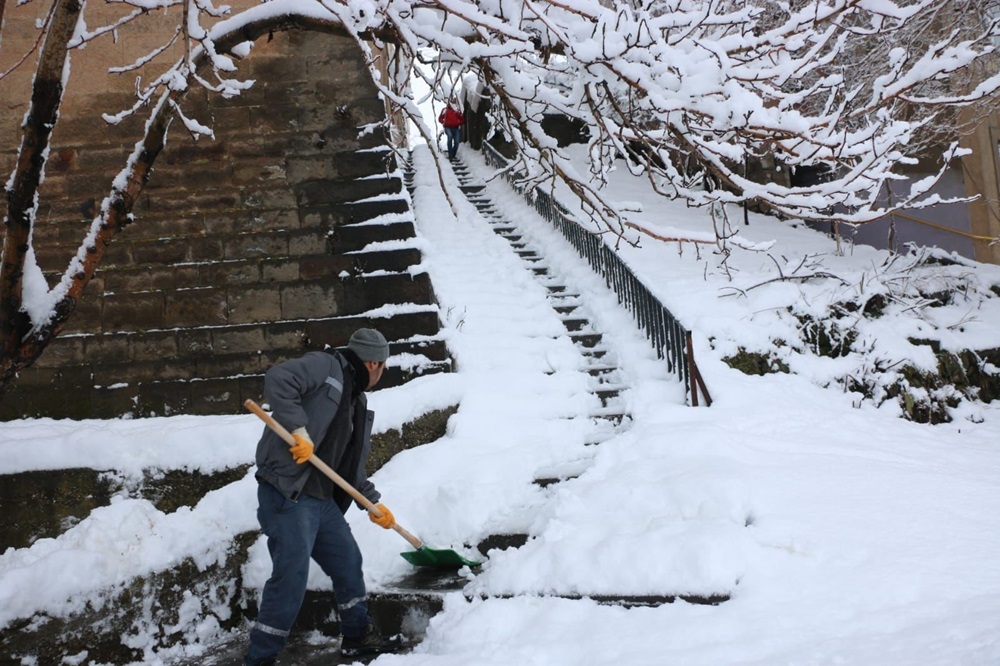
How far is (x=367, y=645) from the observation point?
4492 millimetres

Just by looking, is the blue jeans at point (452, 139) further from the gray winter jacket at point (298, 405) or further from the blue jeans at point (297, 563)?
the blue jeans at point (297, 563)

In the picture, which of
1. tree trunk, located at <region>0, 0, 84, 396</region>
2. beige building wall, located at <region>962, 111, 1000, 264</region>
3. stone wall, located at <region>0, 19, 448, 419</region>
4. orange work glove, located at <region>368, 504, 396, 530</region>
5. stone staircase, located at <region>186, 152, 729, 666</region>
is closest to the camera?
tree trunk, located at <region>0, 0, 84, 396</region>

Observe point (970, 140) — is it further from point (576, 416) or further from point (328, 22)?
point (328, 22)

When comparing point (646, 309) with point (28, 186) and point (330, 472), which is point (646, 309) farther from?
point (28, 186)

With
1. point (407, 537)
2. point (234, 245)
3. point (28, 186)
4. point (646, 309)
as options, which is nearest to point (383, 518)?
point (407, 537)

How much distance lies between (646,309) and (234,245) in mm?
4021

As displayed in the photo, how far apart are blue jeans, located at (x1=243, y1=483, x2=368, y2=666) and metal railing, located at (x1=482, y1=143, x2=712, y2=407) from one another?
2.72 meters

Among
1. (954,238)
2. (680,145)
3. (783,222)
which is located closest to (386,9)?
(680,145)

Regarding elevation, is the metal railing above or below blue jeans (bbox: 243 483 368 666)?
above

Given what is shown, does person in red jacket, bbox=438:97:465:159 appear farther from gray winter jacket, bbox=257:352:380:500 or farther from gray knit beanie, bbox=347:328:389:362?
gray winter jacket, bbox=257:352:380:500

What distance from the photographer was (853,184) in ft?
14.3

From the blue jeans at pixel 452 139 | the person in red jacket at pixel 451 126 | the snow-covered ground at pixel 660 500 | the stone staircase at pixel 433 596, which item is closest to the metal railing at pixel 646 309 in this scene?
the snow-covered ground at pixel 660 500

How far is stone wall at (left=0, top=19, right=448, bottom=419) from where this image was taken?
24.0ft

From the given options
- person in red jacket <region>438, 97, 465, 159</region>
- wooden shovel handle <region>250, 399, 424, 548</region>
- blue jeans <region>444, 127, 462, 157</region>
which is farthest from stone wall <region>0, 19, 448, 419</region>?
blue jeans <region>444, 127, 462, 157</region>
